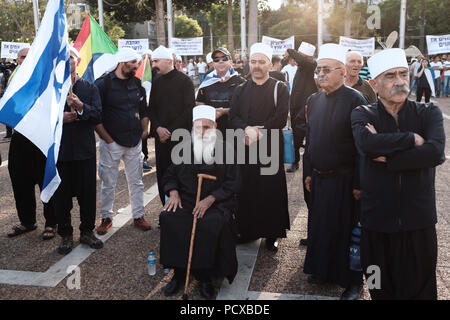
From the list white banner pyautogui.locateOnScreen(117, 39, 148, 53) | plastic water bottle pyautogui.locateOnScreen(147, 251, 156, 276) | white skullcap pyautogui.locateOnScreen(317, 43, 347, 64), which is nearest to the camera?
white skullcap pyautogui.locateOnScreen(317, 43, 347, 64)

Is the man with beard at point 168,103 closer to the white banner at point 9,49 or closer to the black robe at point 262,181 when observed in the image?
the black robe at point 262,181

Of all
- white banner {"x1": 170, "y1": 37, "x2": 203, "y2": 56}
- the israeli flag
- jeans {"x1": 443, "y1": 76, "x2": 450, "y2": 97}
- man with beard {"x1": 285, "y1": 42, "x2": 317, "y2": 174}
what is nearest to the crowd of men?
the israeli flag

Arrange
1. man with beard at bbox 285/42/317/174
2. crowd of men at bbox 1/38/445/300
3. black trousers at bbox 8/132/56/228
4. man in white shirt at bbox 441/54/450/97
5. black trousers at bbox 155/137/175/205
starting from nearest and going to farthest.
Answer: crowd of men at bbox 1/38/445/300 → black trousers at bbox 8/132/56/228 → black trousers at bbox 155/137/175/205 → man with beard at bbox 285/42/317/174 → man in white shirt at bbox 441/54/450/97

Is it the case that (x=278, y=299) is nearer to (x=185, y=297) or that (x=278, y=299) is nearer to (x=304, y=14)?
(x=185, y=297)

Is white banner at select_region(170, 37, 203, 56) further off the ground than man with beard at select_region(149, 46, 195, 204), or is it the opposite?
white banner at select_region(170, 37, 203, 56)

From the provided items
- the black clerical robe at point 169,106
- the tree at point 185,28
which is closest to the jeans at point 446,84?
the black clerical robe at point 169,106

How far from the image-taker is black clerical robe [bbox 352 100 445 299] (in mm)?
2660

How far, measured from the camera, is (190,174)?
390cm

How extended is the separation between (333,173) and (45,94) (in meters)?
2.42

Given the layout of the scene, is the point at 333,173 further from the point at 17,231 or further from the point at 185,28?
the point at 185,28

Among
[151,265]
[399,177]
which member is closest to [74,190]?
[151,265]

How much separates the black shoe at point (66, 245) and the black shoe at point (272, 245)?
2034mm

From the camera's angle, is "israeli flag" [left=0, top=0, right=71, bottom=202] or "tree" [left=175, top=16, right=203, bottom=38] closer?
"israeli flag" [left=0, top=0, right=71, bottom=202]

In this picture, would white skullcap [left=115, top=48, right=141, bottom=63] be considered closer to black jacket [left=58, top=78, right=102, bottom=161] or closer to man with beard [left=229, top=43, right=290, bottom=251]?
black jacket [left=58, top=78, right=102, bottom=161]
